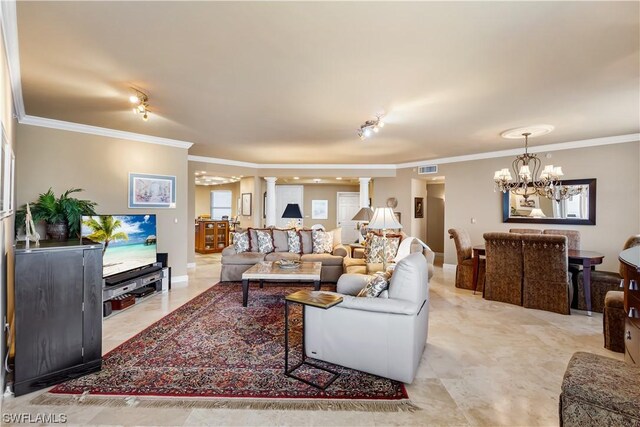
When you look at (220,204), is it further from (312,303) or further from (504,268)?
(312,303)

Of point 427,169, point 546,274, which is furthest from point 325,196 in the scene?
point 546,274

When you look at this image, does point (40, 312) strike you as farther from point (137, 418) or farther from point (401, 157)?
point (401, 157)

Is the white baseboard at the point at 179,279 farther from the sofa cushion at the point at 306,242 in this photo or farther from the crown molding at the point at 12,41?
the crown molding at the point at 12,41

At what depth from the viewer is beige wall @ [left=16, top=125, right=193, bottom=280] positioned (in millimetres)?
4039

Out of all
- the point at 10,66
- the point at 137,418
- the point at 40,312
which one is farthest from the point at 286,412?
the point at 10,66

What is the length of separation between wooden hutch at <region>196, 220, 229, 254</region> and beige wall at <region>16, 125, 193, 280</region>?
12.0 feet

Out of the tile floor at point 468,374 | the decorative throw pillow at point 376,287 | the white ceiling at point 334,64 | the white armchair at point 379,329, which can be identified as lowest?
the tile floor at point 468,374

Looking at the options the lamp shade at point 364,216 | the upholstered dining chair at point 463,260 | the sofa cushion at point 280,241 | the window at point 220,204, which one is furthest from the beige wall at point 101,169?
the window at point 220,204

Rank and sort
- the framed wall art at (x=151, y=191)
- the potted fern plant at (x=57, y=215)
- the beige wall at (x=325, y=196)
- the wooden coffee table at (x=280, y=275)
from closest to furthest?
the potted fern plant at (x=57, y=215) → the wooden coffee table at (x=280, y=275) → the framed wall art at (x=151, y=191) → the beige wall at (x=325, y=196)

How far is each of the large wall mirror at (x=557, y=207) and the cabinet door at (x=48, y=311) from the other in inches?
243

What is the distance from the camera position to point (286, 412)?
1.97 metres

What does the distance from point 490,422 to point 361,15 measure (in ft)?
8.83

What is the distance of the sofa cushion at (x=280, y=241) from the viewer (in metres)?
6.05

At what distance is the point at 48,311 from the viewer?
7.39 ft
